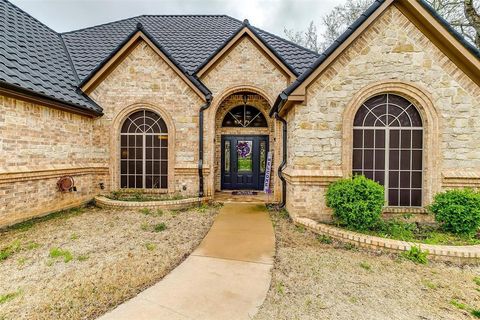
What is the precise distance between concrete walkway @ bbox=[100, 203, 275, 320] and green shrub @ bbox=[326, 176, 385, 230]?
1752mm

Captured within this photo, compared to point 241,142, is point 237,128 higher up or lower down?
higher up

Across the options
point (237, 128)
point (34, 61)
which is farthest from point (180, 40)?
point (34, 61)

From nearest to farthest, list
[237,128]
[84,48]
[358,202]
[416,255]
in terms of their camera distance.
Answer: [416,255], [358,202], [84,48], [237,128]

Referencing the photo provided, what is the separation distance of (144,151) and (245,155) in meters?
4.35

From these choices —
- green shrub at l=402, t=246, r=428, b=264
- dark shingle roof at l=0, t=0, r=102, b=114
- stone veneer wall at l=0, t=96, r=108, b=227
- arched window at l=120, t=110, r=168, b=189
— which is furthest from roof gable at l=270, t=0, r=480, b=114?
stone veneer wall at l=0, t=96, r=108, b=227

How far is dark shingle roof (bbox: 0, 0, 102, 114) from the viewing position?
636cm

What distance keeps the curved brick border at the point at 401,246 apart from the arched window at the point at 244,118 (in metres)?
6.25

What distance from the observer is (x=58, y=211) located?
7379 millimetres

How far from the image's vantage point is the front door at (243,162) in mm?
10938

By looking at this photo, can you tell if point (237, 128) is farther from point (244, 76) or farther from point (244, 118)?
point (244, 76)

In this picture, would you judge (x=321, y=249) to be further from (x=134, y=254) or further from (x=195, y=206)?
(x=195, y=206)

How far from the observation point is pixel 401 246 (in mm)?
4711

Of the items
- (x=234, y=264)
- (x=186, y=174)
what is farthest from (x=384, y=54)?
(x=186, y=174)

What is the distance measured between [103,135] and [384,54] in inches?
370
